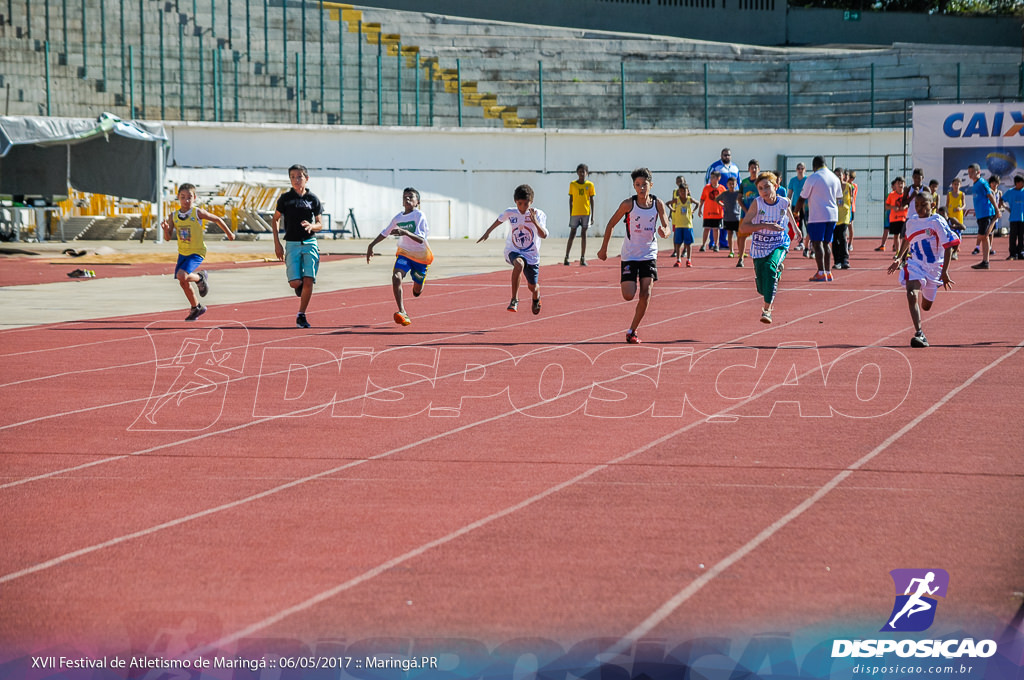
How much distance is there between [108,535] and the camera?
6445mm

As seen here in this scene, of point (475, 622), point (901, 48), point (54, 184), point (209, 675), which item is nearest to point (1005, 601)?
point (475, 622)

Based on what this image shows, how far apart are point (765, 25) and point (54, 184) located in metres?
32.8

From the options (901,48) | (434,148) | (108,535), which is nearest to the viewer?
(108,535)

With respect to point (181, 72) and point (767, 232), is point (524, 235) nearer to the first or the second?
point (767, 232)

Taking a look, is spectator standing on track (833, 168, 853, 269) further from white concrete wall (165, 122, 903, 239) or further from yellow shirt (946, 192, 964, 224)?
white concrete wall (165, 122, 903, 239)

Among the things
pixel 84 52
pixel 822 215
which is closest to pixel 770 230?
pixel 822 215

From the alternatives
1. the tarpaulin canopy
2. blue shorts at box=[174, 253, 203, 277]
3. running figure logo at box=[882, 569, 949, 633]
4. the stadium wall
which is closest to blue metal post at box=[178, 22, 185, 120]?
the tarpaulin canopy

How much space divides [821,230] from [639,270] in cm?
909

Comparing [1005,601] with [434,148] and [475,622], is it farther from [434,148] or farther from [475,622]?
[434,148]

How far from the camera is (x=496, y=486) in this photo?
745 centimetres

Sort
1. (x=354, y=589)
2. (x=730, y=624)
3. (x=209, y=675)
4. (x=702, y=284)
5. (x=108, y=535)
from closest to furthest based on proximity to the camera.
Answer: (x=209, y=675) < (x=730, y=624) < (x=354, y=589) < (x=108, y=535) < (x=702, y=284)

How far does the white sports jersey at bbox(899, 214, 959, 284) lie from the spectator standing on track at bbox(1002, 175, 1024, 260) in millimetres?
14469

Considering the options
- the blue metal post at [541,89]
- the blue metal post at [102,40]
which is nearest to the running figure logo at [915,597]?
the blue metal post at [541,89]

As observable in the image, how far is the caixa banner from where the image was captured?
3722cm
